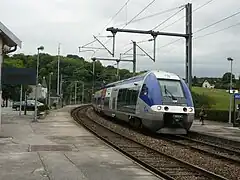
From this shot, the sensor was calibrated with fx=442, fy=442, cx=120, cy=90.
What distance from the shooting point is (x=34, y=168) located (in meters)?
10.7

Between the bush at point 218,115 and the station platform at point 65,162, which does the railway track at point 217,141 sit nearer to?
the station platform at point 65,162

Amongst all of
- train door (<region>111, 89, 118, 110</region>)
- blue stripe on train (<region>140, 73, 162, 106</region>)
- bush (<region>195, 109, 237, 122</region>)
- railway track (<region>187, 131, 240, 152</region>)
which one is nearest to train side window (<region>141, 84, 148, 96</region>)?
blue stripe on train (<region>140, 73, 162, 106</region>)

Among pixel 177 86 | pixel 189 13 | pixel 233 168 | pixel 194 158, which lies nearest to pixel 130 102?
pixel 177 86

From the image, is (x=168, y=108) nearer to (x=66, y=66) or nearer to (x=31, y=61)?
(x=31, y=61)

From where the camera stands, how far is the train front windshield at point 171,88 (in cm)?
2155

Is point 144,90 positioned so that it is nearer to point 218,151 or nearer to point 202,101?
point 218,151

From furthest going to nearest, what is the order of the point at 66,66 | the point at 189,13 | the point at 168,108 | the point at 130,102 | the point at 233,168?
the point at 66,66, the point at 189,13, the point at 130,102, the point at 168,108, the point at 233,168

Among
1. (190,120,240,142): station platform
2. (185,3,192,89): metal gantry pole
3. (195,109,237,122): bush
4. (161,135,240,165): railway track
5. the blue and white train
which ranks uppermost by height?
(185,3,192,89): metal gantry pole

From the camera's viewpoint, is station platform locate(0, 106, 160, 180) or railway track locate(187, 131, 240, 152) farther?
railway track locate(187, 131, 240, 152)

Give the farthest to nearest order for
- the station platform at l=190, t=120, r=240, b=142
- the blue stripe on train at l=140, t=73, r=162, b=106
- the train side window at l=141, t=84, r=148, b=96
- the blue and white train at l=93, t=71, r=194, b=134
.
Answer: the train side window at l=141, t=84, r=148, b=96, the station platform at l=190, t=120, r=240, b=142, the blue stripe on train at l=140, t=73, r=162, b=106, the blue and white train at l=93, t=71, r=194, b=134

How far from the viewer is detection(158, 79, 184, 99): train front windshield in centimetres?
2155

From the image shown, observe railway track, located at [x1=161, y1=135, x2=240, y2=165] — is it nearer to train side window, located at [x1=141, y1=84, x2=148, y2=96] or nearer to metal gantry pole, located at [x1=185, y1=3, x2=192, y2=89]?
train side window, located at [x1=141, y1=84, x2=148, y2=96]

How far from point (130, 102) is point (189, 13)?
6.78 meters

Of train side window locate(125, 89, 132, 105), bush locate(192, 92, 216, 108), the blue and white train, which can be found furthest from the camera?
bush locate(192, 92, 216, 108)
